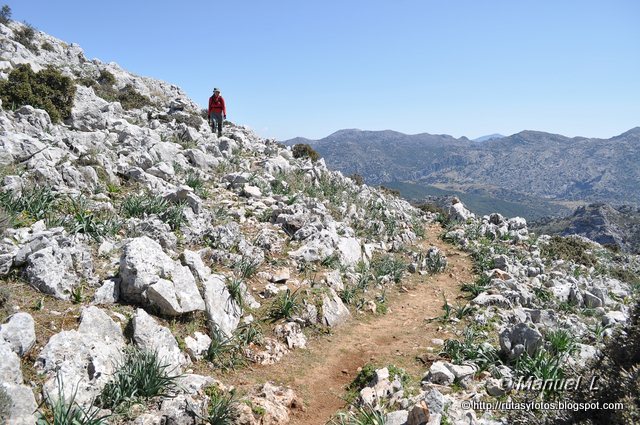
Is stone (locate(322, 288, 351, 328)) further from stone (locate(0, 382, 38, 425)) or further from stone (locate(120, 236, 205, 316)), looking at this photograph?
stone (locate(0, 382, 38, 425))

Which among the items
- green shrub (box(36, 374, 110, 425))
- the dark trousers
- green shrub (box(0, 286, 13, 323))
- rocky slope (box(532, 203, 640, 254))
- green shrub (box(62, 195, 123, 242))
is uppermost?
the dark trousers

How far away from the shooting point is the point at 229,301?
8500mm

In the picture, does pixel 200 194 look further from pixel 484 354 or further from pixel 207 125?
pixel 207 125

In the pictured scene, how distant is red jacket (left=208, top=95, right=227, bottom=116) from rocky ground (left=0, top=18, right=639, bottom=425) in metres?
4.76

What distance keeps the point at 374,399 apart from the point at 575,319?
21.6 feet

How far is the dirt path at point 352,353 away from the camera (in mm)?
7137

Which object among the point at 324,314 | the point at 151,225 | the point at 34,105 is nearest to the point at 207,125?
the point at 34,105

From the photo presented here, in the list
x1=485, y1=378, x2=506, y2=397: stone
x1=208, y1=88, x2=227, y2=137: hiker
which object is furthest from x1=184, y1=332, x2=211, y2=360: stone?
x1=208, y1=88, x2=227, y2=137: hiker

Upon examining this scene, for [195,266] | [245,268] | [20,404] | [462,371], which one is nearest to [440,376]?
[462,371]

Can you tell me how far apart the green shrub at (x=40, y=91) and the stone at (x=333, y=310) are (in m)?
12.4

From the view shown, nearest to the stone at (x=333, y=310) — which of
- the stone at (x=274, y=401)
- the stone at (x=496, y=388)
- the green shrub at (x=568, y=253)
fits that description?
the stone at (x=274, y=401)

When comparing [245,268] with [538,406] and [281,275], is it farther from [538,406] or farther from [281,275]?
[538,406]

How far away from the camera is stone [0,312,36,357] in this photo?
5.18 metres

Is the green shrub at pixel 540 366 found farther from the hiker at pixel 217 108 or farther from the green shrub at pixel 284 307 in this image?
the hiker at pixel 217 108
